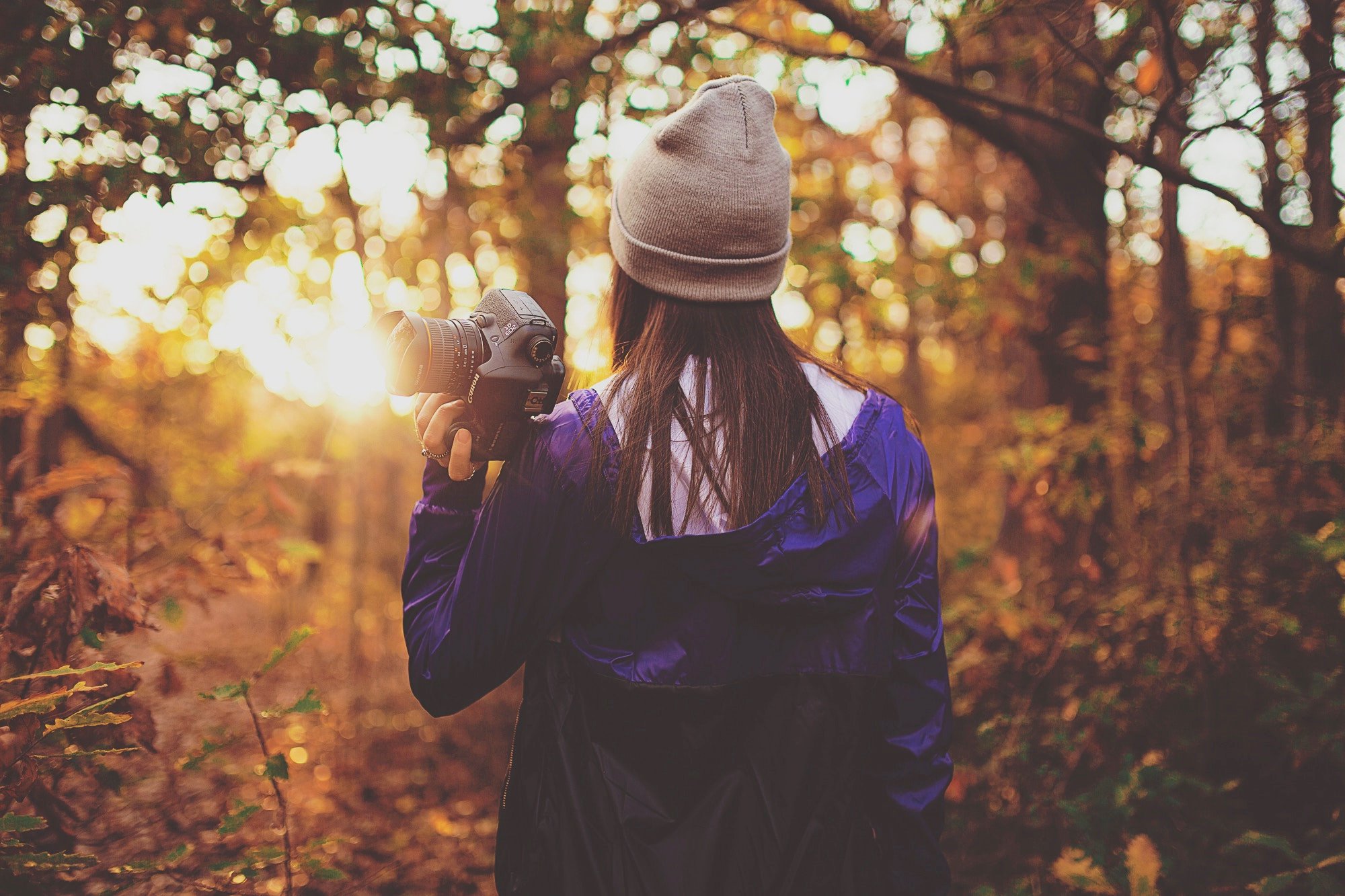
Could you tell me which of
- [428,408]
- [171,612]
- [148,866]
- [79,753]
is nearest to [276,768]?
[148,866]

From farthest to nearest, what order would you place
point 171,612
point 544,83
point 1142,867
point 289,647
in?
point 544,83 < point 1142,867 < point 171,612 < point 289,647

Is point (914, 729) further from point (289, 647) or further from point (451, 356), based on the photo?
point (289, 647)

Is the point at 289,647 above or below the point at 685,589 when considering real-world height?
below

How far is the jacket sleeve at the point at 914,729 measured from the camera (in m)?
1.33

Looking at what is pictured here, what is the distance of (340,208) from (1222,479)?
3.96 m

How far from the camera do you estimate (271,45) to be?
2.16 m

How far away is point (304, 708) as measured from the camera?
1.79 metres

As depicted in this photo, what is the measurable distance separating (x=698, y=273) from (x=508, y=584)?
59cm

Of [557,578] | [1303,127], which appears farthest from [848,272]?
[557,578]

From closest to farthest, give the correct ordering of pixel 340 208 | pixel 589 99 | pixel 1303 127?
1. pixel 1303 127
2. pixel 589 99
3. pixel 340 208

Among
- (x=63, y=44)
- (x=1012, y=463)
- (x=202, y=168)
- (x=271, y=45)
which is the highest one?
(x=271, y=45)

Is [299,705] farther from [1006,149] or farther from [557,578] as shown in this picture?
[1006,149]

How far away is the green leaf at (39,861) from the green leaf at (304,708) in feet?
1.38

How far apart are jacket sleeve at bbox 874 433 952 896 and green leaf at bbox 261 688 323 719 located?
1.28m
